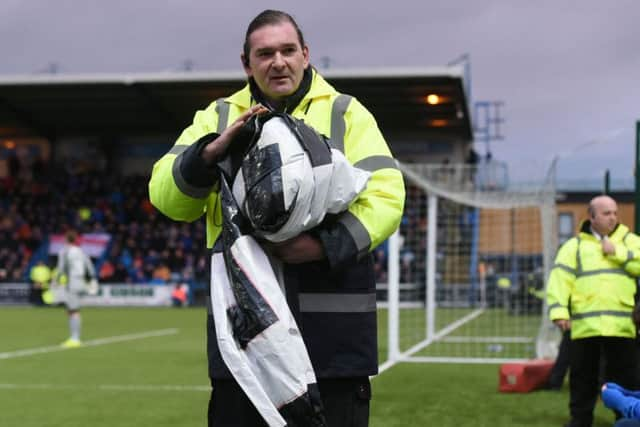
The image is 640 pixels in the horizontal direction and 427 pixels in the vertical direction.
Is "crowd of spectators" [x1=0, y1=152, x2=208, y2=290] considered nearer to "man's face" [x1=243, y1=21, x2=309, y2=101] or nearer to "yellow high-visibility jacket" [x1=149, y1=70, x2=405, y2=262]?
"yellow high-visibility jacket" [x1=149, y1=70, x2=405, y2=262]

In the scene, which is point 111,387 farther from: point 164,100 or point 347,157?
point 164,100

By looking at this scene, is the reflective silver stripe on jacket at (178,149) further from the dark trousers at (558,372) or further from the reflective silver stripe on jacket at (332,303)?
the dark trousers at (558,372)

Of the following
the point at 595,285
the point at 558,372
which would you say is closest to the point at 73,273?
the point at 558,372

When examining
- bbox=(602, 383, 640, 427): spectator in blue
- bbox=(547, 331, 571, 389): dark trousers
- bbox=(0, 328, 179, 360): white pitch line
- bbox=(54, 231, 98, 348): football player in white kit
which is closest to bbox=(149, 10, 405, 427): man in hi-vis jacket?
bbox=(602, 383, 640, 427): spectator in blue

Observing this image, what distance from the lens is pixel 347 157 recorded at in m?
2.75

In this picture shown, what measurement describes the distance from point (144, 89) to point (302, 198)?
31.4 metres

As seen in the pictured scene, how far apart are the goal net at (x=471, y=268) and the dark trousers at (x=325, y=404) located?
10.3 meters

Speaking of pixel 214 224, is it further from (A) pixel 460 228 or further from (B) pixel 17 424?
(A) pixel 460 228

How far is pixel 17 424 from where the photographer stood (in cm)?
796

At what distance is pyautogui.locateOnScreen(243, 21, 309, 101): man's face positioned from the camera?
2740 millimetres

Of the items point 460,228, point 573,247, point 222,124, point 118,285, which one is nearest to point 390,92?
point 118,285

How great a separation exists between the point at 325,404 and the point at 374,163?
2.12 feet

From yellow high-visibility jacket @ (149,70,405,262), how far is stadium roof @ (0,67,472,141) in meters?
27.7

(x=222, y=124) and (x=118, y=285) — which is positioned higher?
(x=222, y=124)
